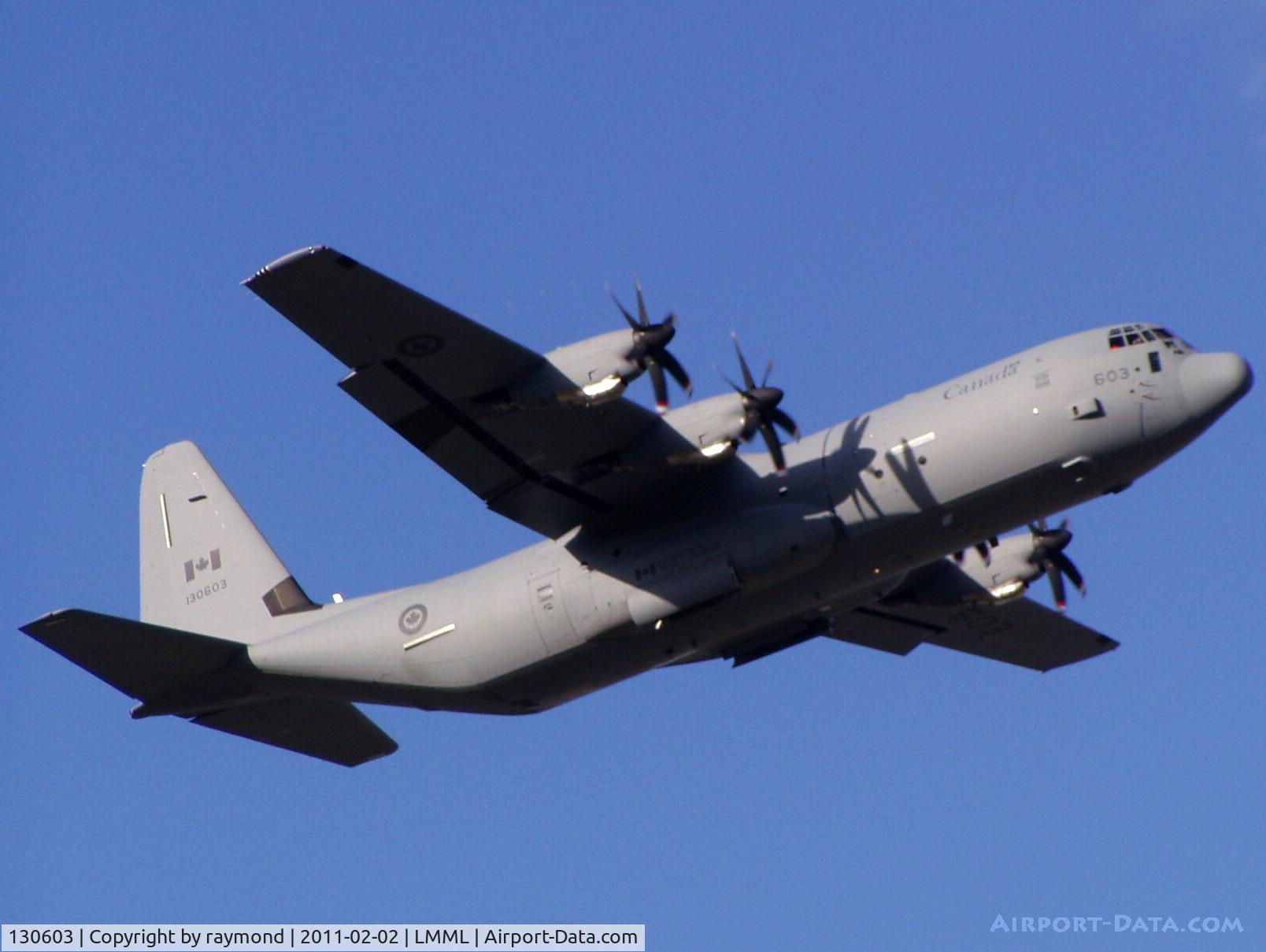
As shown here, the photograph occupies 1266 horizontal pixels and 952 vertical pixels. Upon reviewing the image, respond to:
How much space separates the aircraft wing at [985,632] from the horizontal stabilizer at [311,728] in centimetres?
919

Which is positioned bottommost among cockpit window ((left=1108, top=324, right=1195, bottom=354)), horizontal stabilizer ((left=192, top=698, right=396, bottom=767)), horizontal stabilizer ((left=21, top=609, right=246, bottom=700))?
horizontal stabilizer ((left=192, top=698, right=396, bottom=767))

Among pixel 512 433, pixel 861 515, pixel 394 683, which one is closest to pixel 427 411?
pixel 512 433

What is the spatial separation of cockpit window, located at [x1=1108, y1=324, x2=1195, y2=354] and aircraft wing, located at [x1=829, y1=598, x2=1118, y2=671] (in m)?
7.55

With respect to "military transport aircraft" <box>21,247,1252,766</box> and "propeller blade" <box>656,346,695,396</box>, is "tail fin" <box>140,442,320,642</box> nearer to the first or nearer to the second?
"military transport aircraft" <box>21,247,1252,766</box>

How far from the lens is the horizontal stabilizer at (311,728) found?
31.3 m

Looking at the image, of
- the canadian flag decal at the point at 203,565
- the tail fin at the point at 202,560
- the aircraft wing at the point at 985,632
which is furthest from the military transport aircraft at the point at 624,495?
the aircraft wing at the point at 985,632

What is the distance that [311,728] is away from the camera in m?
31.9

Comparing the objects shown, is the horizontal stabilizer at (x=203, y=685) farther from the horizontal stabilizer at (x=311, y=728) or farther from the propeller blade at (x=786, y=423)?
the propeller blade at (x=786, y=423)

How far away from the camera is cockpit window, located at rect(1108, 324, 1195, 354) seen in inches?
1065

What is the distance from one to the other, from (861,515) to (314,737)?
11.6 meters

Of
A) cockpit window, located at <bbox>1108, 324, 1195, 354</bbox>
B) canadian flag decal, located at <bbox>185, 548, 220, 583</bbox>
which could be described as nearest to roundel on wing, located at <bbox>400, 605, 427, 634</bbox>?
canadian flag decal, located at <bbox>185, 548, 220, 583</bbox>

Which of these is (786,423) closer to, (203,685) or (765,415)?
(765,415)

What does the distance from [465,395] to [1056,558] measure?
12.5 metres

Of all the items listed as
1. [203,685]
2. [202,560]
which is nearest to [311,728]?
[203,685]
